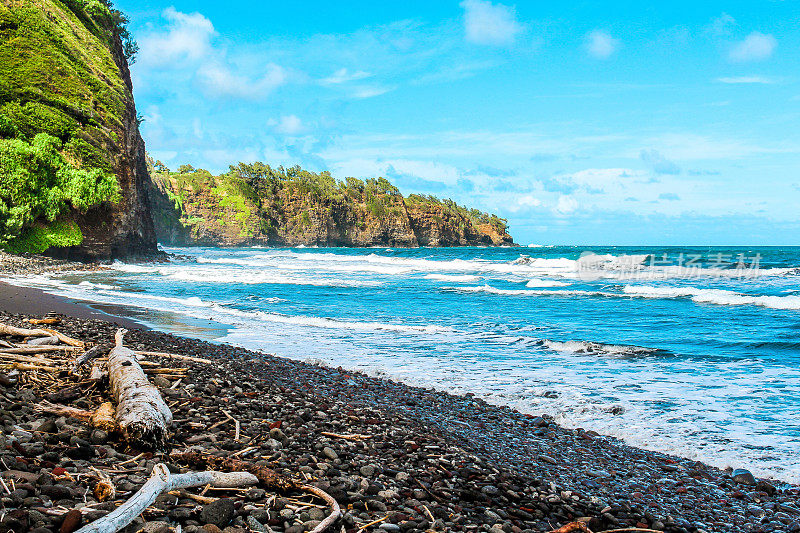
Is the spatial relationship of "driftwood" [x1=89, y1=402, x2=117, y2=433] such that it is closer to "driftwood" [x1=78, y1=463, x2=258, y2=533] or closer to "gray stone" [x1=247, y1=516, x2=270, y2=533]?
"driftwood" [x1=78, y1=463, x2=258, y2=533]

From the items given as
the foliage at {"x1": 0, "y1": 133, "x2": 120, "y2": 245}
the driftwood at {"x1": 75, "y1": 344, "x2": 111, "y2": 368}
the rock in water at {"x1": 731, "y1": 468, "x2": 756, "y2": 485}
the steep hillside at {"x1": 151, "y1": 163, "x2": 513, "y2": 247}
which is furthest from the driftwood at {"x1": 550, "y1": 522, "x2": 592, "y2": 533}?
the steep hillside at {"x1": 151, "y1": 163, "x2": 513, "y2": 247}

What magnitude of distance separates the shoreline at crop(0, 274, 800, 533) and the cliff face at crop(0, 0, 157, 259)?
24588 millimetres

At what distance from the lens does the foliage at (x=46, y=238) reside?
88.2 ft

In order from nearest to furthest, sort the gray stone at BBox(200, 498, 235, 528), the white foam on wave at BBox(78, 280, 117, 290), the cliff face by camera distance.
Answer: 1. the gray stone at BBox(200, 498, 235, 528)
2. the white foam on wave at BBox(78, 280, 117, 290)
3. the cliff face

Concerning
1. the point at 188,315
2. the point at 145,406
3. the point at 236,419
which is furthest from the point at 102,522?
the point at 188,315

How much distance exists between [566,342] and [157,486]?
10.5 meters

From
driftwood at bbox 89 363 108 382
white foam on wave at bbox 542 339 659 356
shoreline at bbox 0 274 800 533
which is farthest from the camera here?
white foam on wave at bbox 542 339 659 356

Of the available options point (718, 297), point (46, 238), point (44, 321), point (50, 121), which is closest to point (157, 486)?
point (44, 321)

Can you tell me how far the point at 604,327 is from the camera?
14.6 metres

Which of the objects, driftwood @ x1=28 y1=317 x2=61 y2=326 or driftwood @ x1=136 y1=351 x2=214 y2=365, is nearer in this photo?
driftwood @ x1=136 y1=351 x2=214 y2=365

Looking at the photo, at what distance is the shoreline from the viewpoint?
156 inches

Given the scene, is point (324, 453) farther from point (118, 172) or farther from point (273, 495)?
point (118, 172)

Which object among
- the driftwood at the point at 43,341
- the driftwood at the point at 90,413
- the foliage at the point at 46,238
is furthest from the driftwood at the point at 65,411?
the foliage at the point at 46,238

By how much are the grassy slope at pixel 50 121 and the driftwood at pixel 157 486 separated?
29.5 metres
